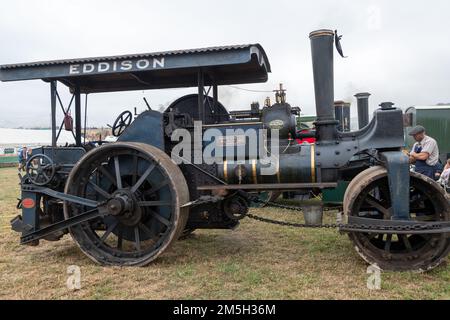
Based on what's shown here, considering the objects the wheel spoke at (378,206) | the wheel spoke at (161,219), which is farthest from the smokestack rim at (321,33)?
the wheel spoke at (161,219)

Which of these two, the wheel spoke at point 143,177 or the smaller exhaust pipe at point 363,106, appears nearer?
the wheel spoke at point 143,177

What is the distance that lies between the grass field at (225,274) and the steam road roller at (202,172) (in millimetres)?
228

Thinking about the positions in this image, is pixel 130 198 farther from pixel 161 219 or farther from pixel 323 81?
pixel 323 81

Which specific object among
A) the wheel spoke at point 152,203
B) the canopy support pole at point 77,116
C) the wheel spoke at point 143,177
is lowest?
the wheel spoke at point 152,203

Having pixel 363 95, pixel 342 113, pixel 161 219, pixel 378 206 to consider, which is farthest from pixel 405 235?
pixel 342 113

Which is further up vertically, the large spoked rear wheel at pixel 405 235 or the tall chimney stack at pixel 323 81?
the tall chimney stack at pixel 323 81

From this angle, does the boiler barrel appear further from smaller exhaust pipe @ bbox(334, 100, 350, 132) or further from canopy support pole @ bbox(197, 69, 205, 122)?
smaller exhaust pipe @ bbox(334, 100, 350, 132)

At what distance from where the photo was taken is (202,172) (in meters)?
4.14

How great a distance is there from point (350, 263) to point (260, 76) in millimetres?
2416

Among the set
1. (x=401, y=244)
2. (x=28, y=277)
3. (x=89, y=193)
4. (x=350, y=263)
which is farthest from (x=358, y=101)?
A: (x=28, y=277)

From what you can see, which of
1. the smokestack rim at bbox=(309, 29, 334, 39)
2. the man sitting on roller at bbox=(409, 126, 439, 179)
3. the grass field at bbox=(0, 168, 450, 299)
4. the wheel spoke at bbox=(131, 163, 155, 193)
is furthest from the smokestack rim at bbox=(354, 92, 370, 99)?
→ the wheel spoke at bbox=(131, 163, 155, 193)

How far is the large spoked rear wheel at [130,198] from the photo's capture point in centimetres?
383

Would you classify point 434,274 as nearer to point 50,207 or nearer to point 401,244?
point 401,244

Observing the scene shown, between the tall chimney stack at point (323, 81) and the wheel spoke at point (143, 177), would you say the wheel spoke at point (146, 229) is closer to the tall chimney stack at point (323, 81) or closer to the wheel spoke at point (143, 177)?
the wheel spoke at point (143, 177)
